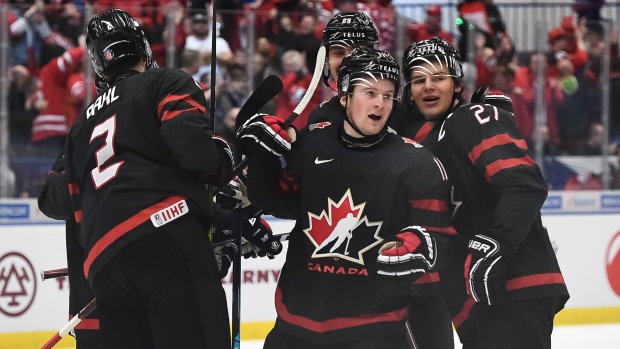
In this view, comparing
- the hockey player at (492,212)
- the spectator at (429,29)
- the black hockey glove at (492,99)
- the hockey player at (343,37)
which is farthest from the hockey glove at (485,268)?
the spectator at (429,29)

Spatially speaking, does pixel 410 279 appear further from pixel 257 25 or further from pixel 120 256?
pixel 257 25

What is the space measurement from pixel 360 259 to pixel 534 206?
0.46 m

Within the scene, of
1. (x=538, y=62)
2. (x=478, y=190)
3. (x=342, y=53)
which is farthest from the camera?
(x=538, y=62)

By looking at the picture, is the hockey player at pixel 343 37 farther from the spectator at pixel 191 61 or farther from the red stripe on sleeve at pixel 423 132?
the spectator at pixel 191 61

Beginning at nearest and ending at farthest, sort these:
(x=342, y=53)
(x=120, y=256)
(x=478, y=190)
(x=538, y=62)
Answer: (x=120, y=256), (x=478, y=190), (x=342, y=53), (x=538, y=62)

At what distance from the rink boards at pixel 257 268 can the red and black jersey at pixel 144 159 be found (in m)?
2.46

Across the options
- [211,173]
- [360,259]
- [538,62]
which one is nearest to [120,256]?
[211,173]

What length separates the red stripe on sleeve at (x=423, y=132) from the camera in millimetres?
3039

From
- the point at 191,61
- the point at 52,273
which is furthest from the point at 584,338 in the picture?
the point at 52,273

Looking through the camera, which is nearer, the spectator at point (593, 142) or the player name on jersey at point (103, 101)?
the player name on jersey at point (103, 101)

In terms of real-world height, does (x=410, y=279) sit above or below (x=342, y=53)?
below

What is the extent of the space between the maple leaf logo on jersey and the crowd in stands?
2.08 metres

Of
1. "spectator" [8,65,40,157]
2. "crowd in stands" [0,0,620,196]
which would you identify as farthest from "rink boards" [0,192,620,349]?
"spectator" [8,65,40,157]

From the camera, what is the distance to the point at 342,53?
3385 millimetres
